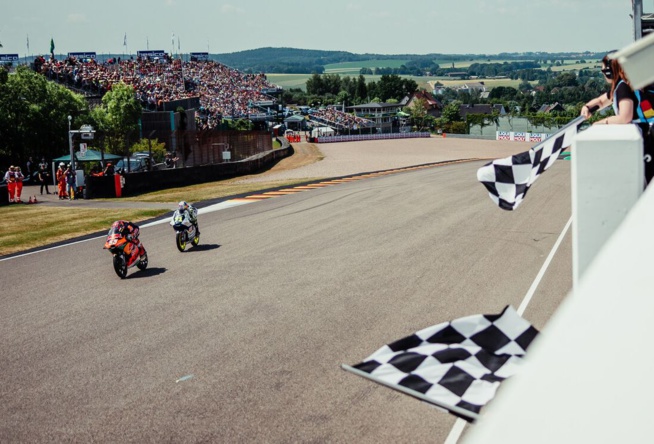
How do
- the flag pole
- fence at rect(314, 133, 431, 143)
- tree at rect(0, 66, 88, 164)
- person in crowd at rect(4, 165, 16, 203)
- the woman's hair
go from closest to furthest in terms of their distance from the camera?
the flag pole
the woman's hair
person in crowd at rect(4, 165, 16, 203)
tree at rect(0, 66, 88, 164)
fence at rect(314, 133, 431, 143)

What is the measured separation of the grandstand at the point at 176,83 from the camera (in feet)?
237

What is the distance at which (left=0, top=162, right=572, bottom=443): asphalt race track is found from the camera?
654cm

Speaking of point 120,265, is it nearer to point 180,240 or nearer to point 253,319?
point 180,240

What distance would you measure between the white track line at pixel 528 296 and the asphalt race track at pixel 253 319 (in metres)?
0.11

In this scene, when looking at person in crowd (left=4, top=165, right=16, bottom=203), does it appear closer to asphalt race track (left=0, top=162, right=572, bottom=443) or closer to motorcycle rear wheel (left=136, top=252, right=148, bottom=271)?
asphalt race track (left=0, top=162, right=572, bottom=443)

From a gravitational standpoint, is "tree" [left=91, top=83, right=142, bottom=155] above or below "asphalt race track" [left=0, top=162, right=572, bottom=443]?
above

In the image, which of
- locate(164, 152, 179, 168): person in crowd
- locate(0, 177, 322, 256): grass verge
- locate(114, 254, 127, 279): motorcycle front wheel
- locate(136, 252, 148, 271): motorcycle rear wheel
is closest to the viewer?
locate(114, 254, 127, 279): motorcycle front wheel

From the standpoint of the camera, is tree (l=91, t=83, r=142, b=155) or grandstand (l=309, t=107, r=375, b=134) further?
grandstand (l=309, t=107, r=375, b=134)

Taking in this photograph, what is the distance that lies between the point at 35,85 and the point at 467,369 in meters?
47.6

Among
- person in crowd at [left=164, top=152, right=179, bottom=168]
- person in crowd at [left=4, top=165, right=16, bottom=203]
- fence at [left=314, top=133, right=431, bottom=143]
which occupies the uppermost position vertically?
fence at [left=314, top=133, right=431, bottom=143]

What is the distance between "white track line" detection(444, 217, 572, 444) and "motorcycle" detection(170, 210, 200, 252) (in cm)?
684

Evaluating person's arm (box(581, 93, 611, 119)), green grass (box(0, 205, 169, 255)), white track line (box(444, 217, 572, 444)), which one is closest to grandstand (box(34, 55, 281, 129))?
green grass (box(0, 205, 169, 255))

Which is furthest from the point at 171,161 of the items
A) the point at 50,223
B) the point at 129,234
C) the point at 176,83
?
the point at 176,83

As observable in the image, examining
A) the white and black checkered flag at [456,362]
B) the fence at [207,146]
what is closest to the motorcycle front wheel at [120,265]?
the white and black checkered flag at [456,362]
